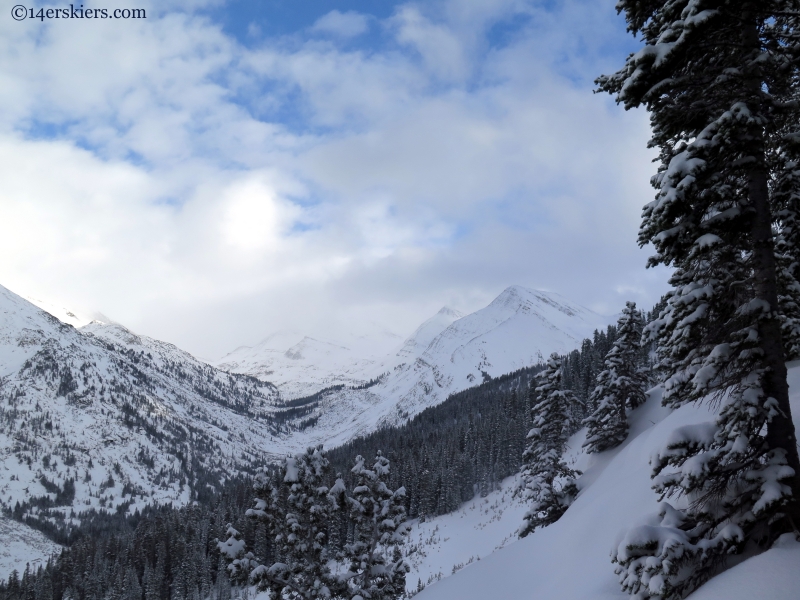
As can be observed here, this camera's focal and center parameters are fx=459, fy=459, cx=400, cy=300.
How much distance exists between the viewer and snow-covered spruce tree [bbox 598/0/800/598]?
20.8ft

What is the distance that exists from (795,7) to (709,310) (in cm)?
475

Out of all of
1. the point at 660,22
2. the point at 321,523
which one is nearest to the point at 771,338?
the point at 660,22

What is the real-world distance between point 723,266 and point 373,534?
59.7 feet

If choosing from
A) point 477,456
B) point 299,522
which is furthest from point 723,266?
point 477,456

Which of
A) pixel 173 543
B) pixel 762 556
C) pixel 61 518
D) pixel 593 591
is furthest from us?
pixel 61 518

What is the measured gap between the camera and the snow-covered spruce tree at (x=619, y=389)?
1102 inches

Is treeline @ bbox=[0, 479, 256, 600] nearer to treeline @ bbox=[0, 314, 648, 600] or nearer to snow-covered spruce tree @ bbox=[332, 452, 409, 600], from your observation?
treeline @ bbox=[0, 314, 648, 600]

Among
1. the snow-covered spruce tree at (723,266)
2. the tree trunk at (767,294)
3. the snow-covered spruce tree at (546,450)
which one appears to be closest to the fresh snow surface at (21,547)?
the snow-covered spruce tree at (546,450)

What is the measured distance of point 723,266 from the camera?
24.0 feet

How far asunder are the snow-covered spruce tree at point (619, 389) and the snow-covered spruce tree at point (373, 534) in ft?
47.1

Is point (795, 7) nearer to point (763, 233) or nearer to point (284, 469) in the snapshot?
point (763, 233)

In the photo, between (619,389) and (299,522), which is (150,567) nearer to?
(299,522)

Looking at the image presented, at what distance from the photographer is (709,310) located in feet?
22.8

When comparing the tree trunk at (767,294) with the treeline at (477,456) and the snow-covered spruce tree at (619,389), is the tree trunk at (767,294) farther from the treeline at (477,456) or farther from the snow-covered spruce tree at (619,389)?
the treeline at (477,456)
